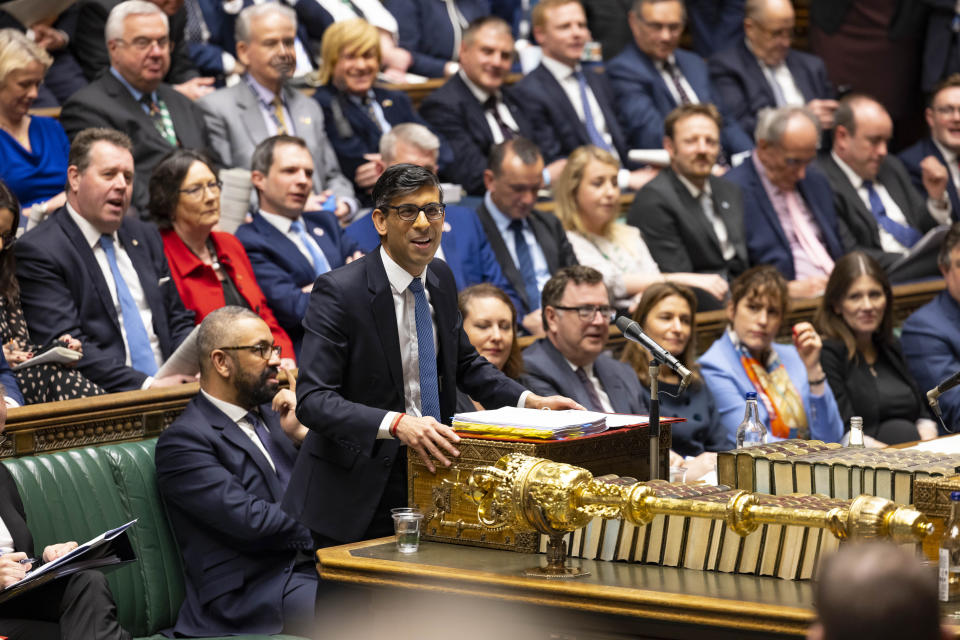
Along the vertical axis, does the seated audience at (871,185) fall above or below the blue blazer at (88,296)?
above

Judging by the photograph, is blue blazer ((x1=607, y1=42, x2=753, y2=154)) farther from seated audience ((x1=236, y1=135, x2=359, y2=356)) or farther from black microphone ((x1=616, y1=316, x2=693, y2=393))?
black microphone ((x1=616, y1=316, x2=693, y2=393))

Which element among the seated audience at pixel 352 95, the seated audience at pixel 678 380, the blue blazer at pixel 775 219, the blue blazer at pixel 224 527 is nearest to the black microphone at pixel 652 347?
the blue blazer at pixel 224 527

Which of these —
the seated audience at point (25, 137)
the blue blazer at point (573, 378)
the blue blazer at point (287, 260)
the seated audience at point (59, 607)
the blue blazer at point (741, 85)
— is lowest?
the seated audience at point (59, 607)

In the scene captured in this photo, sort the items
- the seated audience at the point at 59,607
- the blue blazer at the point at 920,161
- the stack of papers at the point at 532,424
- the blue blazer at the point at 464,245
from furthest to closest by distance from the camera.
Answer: the blue blazer at the point at 920,161
the blue blazer at the point at 464,245
the seated audience at the point at 59,607
the stack of papers at the point at 532,424

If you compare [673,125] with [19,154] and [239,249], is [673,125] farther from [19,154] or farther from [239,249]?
[19,154]

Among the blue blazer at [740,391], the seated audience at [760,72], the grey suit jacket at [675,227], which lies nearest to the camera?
the blue blazer at [740,391]

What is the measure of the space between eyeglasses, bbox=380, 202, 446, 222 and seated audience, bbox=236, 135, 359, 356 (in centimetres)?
195

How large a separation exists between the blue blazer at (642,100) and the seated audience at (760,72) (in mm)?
272

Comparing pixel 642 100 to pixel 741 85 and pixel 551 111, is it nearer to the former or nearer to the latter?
pixel 551 111

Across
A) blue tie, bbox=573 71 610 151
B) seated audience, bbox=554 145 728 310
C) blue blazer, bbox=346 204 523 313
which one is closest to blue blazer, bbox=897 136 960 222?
blue tie, bbox=573 71 610 151

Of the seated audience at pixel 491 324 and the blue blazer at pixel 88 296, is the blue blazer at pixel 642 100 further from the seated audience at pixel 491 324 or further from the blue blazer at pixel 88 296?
the blue blazer at pixel 88 296

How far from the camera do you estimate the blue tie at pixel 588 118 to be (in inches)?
A: 288

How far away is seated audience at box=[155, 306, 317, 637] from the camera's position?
3.93m

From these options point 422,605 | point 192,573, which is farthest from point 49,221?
point 422,605
